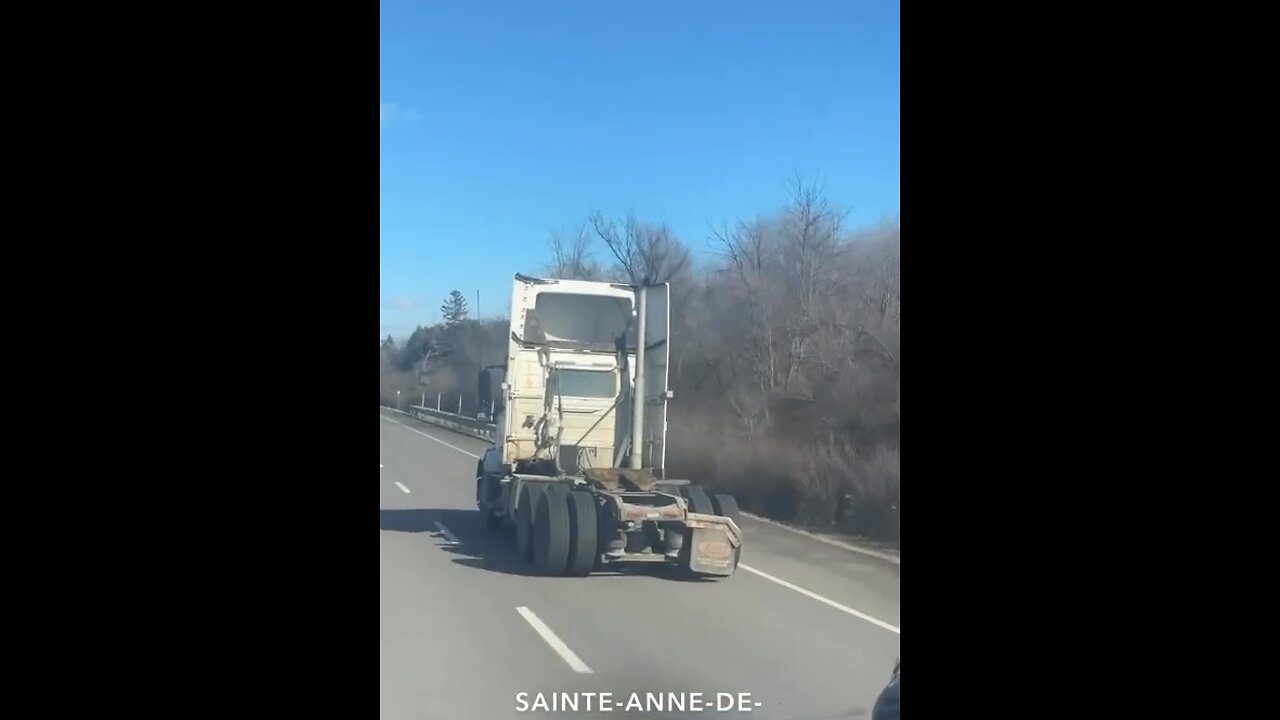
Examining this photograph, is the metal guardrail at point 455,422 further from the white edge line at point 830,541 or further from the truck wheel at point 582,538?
the white edge line at point 830,541

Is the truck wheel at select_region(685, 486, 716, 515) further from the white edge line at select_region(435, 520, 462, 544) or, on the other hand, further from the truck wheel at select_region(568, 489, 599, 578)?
the white edge line at select_region(435, 520, 462, 544)

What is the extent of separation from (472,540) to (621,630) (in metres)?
2.77

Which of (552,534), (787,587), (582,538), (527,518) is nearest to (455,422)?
(527,518)

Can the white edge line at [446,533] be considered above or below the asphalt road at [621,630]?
above

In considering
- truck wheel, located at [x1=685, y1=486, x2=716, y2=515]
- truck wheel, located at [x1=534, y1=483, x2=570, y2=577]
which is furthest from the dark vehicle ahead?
truck wheel, located at [x1=534, y1=483, x2=570, y2=577]

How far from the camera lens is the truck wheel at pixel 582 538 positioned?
23.2 ft

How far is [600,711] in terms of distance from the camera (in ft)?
15.4

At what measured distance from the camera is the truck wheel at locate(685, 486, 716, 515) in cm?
741

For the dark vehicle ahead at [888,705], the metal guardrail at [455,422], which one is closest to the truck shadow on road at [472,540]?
the metal guardrail at [455,422]

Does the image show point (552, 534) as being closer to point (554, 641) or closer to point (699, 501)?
point (699, 501)

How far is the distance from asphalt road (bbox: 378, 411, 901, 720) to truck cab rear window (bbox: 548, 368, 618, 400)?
1.40m

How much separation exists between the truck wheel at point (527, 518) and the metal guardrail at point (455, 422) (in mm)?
1377
